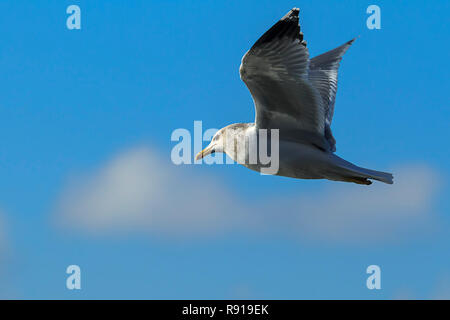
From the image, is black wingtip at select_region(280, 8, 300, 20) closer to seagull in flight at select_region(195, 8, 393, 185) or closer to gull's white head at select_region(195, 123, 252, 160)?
seagull in flight at select_region(195, 8, 393, 185)

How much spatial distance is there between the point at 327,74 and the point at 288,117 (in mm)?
2016

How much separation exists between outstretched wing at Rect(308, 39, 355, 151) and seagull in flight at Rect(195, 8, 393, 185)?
36 cm

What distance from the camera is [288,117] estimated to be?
8031mm

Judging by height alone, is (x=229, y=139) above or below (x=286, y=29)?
below

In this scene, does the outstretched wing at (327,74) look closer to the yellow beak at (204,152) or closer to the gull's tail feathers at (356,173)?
the gull's tail feathers at (356,173)

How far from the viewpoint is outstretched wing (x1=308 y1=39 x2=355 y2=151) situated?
9359 millimetres

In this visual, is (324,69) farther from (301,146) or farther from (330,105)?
(301,146)

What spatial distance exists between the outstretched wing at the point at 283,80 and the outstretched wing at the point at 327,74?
102 centimetres

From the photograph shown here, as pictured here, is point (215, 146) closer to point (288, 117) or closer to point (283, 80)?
point (288, 117)

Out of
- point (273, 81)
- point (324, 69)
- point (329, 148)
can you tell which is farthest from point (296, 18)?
point (324, 69)

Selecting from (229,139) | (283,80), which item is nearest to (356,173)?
(283,80)

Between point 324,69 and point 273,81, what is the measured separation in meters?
2.49

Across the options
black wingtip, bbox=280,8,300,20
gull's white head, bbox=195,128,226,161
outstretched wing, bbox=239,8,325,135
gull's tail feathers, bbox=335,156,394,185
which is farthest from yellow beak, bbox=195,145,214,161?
black wingtip, bbox=280,8,300,20

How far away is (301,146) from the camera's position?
827 centimetres
